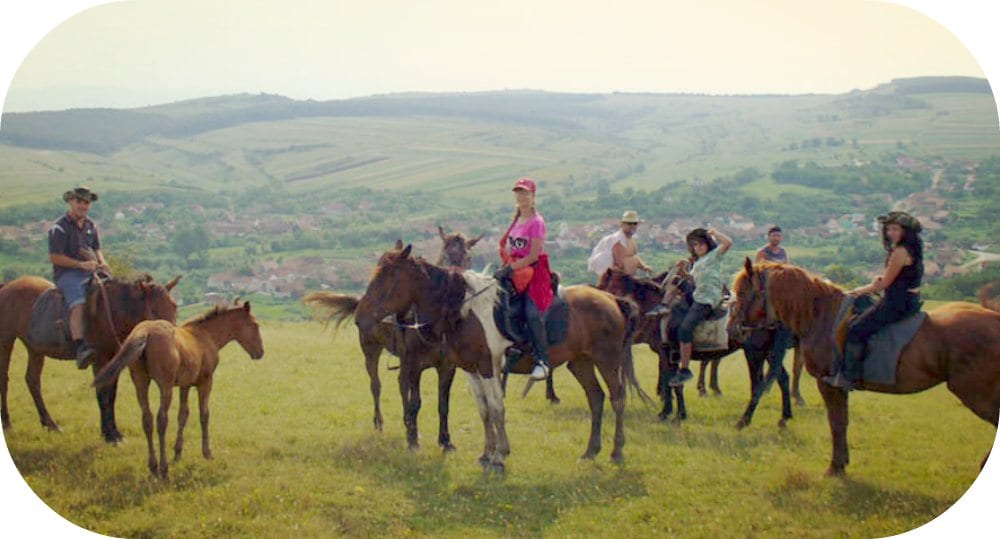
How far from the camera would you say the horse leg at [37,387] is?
10766mm

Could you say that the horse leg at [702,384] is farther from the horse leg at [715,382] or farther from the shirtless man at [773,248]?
the shirtless man at [773,248]

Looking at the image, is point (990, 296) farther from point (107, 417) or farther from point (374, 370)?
point (107, 417)

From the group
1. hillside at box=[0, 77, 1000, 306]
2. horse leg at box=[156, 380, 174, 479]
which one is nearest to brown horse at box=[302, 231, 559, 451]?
horse leg at box=[156, 380, 174, 479]

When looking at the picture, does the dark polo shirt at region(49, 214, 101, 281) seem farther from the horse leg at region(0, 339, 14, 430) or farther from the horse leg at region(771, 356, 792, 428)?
the horse leg at region(771, 356, 792, 428)

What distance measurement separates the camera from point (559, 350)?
1016 centimetres

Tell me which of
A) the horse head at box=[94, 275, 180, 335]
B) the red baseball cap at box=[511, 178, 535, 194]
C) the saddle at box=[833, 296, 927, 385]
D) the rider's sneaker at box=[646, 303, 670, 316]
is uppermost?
the red baseball cap at box=[511, 178, 535, 194]

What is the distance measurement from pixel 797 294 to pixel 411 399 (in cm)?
472

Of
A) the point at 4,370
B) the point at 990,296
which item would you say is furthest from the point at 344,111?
the point at 990,296

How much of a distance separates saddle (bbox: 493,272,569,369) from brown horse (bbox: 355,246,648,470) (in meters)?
0.08

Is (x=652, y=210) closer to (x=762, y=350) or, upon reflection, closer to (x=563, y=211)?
(x=563, y=211)

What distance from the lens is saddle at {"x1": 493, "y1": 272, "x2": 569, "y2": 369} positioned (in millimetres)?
9898

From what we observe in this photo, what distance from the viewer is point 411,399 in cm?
1069

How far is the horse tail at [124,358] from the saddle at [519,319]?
3.78 meters

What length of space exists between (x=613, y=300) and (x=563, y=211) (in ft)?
39.8
